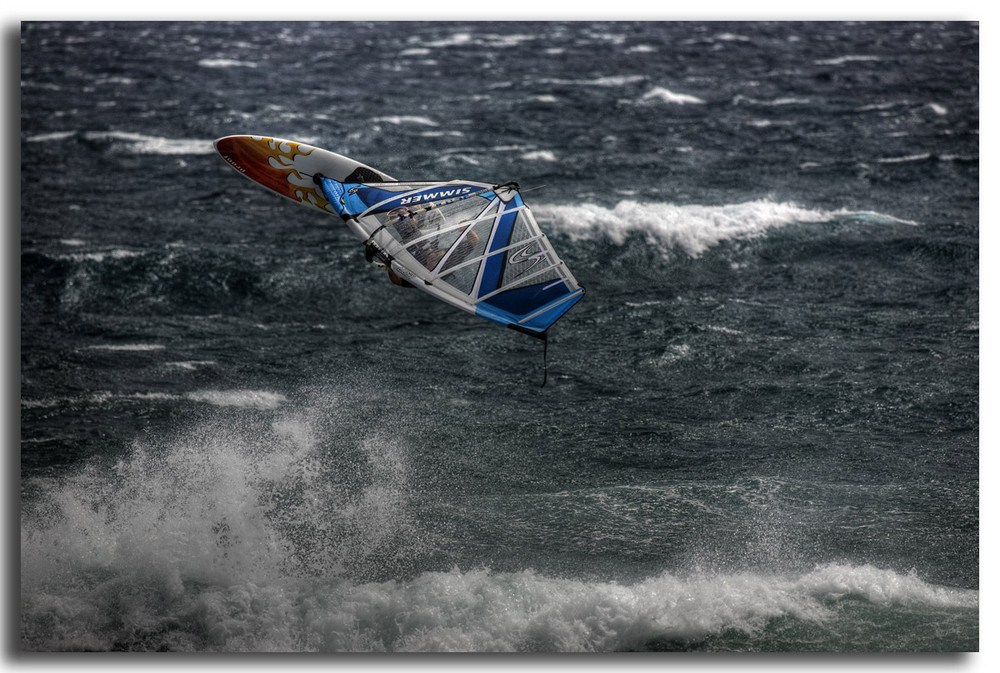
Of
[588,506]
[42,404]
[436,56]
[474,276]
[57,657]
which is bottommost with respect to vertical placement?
[57,657]

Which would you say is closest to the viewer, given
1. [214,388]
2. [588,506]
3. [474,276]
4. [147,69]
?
[474,276]

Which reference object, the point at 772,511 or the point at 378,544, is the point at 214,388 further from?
the point at 772,511

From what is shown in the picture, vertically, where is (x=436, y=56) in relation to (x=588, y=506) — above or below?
above

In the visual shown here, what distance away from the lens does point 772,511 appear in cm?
693

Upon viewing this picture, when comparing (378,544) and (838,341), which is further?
(838,341)

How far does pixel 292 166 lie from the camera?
683 centimetres

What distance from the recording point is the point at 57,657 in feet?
20.9

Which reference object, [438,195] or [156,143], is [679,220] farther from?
[156,143]

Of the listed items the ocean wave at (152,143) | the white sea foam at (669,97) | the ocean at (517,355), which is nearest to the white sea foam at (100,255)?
the ocean at (517,355)

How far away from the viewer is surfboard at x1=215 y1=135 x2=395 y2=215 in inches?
263

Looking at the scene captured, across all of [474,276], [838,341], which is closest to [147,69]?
[474,276]

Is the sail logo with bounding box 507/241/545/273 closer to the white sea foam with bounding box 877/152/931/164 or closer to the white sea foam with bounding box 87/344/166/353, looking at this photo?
the white sea foam with bounding box 87/344/166/353
